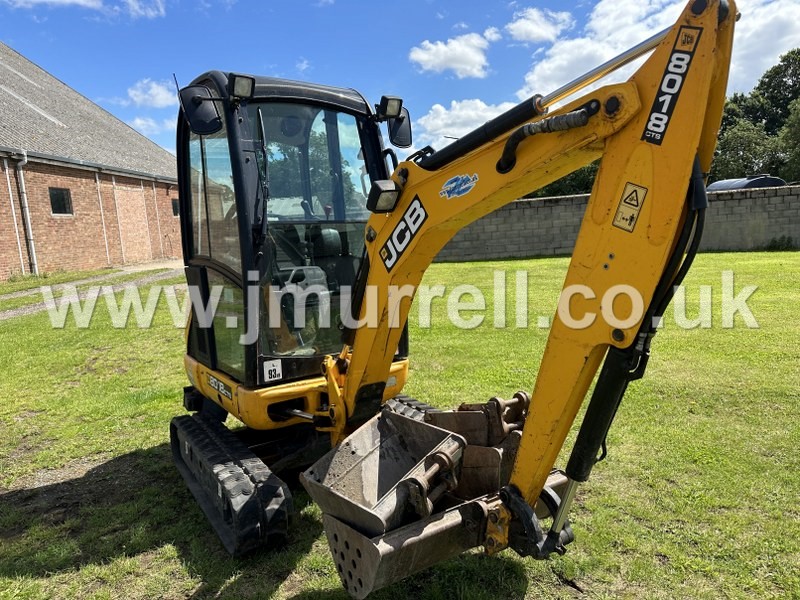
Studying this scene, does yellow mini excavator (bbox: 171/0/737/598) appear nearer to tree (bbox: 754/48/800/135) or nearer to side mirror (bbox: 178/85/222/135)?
side mirror (bbox: 178/85/222/135)

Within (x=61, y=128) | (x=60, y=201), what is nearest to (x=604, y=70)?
(x=60, y=201)

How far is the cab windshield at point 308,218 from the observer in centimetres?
377

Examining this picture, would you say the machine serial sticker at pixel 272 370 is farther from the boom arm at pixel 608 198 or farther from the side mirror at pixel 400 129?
the side mirror at pixel 400 129

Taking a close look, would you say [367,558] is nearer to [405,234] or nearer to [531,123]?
[405,234]

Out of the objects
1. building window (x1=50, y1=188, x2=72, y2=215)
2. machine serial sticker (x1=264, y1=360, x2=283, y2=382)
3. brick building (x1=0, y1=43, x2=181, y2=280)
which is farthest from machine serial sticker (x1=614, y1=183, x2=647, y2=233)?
building window (x1=50, y1=188, x2=72, y2=215)

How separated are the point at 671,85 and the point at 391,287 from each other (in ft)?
5.35

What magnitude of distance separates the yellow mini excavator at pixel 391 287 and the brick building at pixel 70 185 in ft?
54.2

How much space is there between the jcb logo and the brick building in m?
18.1

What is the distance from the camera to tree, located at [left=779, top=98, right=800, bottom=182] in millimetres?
33406

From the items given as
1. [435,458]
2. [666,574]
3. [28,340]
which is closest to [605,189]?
[435,458]

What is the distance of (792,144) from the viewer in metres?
34.1

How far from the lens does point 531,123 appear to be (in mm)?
2381

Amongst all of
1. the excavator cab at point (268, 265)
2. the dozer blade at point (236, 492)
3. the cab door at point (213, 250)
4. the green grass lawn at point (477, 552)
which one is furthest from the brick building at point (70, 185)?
the dozer blade at point (236, 492)

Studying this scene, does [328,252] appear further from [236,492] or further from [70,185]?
[70,185]
